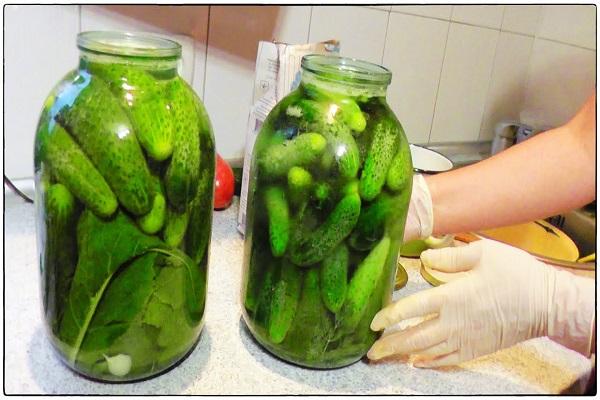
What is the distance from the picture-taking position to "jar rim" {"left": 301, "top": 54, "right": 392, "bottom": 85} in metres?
0.47

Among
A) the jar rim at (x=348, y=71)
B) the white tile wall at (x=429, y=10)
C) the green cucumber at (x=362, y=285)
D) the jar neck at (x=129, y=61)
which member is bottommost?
the green cucumber at (x=362, y=285)

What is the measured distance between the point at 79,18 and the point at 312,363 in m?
0.56

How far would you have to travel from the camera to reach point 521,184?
67cm

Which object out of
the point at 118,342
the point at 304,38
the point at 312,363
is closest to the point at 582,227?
the point at 304,38

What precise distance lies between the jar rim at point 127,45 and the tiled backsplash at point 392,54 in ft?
1.11

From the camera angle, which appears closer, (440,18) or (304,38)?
(304,38)

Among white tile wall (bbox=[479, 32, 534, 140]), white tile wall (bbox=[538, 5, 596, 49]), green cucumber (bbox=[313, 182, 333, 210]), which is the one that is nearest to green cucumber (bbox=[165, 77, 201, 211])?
green cucumber (bbox=[313, 182, 333, 210])

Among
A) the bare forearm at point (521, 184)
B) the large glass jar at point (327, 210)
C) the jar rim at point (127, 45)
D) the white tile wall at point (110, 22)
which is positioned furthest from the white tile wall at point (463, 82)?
the jar rim at point (127, 45)

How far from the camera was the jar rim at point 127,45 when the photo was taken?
1.34 feet

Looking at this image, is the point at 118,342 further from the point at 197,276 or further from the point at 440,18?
the point at 440,18

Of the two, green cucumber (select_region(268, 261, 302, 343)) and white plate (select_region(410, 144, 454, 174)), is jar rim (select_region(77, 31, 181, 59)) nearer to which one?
green cucumber (select_region(268, 261, 302, 343))

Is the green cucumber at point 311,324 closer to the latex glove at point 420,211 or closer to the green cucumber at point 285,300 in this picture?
the green cucumber at point 285,300

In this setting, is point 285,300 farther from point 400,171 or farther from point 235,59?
point 235,59

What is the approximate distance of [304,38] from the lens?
3.01 ft
